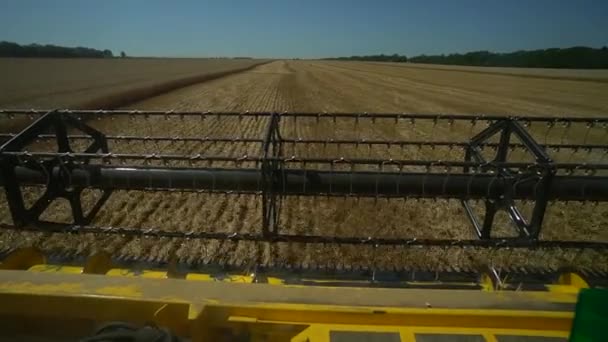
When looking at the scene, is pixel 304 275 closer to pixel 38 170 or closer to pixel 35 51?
pixel 38 170

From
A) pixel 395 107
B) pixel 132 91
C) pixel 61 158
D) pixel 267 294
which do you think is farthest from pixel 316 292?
pixel 132 91

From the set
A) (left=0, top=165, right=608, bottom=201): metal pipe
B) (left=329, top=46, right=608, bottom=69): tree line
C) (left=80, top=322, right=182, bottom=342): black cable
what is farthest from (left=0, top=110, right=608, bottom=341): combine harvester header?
(left=329, top=46, right=608, bottom=69): tree line

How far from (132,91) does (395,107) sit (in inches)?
611

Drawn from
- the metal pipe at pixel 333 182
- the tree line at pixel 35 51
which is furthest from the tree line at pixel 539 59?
the tree line at pixel 35 51

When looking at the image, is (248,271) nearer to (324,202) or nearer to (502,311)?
(502,311)

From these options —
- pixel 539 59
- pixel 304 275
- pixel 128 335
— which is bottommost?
pixel 304 275

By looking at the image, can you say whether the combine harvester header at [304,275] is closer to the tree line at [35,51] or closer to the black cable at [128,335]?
the black cable at [128,335]

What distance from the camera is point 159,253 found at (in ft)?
14.0

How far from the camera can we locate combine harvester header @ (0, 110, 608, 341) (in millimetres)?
1516

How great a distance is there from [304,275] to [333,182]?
2.46 feet

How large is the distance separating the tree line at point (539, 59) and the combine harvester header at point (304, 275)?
69.7 m

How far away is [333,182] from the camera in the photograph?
2.87 meters

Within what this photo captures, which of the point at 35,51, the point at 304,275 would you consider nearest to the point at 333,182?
the point at 304,275

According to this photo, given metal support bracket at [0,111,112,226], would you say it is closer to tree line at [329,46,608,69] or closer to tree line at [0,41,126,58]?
tree line at [329,46,608,69]
